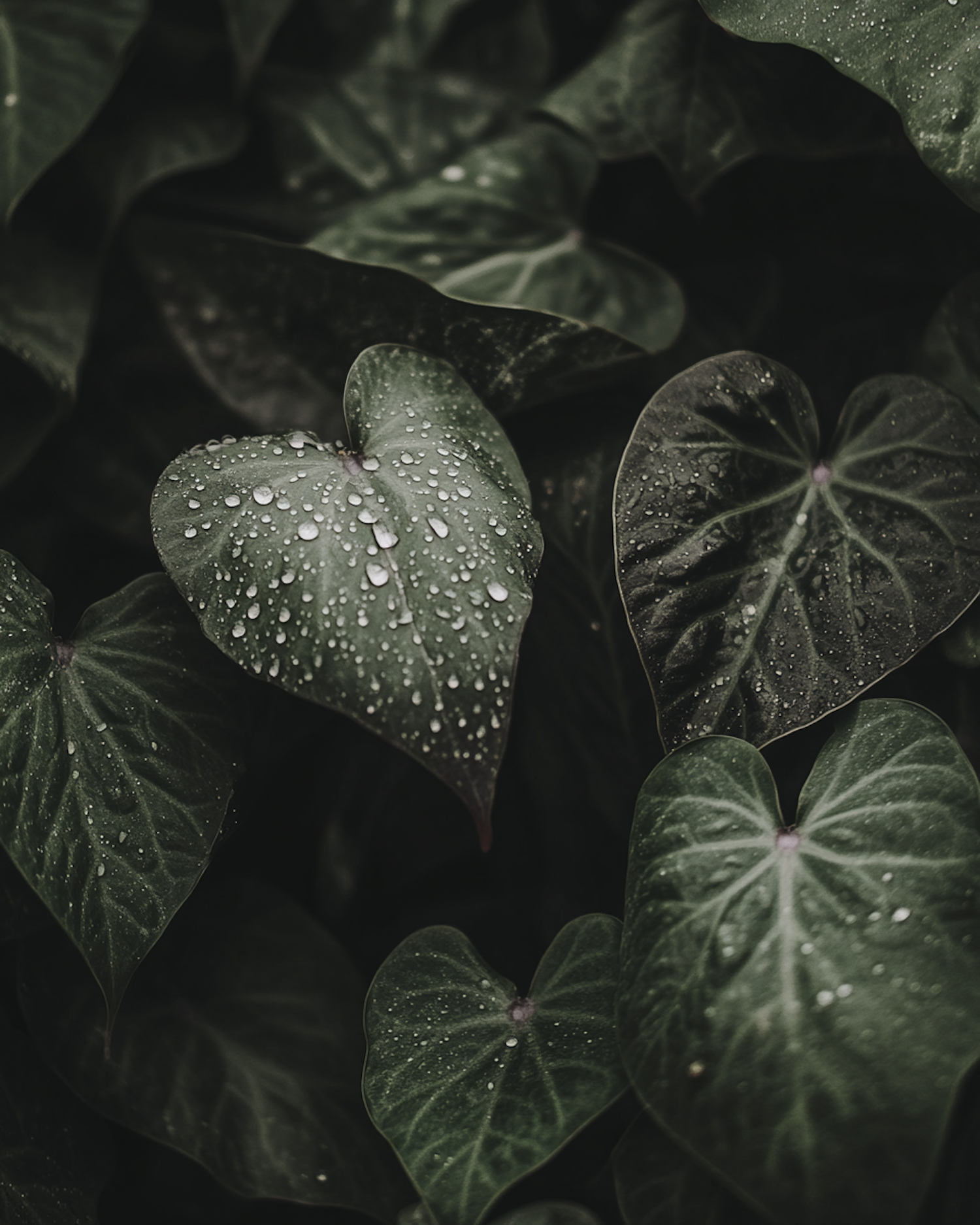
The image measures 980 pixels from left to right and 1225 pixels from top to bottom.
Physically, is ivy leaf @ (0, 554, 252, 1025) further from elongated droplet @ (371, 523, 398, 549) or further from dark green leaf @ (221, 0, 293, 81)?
dark green leaf @ (221, 0, 293, 81)

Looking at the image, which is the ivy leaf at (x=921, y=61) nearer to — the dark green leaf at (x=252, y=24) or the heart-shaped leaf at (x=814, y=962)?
the heart-shaped leaf at (x=814, y=962)

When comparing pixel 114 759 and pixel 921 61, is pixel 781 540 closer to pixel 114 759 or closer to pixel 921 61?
pixel 921 61

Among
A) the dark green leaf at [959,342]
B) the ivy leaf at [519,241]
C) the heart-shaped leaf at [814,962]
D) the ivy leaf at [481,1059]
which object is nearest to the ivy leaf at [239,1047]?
the ivy leaf at [481,1059]

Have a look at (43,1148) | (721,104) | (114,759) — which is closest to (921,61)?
(721,104)

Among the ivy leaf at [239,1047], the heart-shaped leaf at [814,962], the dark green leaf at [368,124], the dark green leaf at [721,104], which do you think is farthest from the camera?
the dark green leaf at [368,124]

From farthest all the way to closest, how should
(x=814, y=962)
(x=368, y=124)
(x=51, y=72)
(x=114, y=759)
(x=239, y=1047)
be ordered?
(x=368, y=124), (x=51, y=72), (x=239, y=1047), (x=114, y=759), (x=814, y=962)

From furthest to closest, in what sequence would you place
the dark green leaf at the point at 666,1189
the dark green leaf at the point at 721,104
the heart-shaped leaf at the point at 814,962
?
the dark green leaf at the point at 721,104 → the dark green leaf at the point at 666,1189 → the heart-shaped leaf at the point at 814,962

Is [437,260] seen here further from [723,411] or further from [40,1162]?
[40,1162]
